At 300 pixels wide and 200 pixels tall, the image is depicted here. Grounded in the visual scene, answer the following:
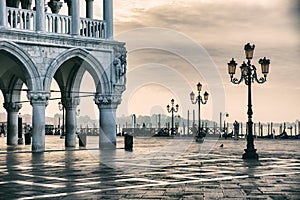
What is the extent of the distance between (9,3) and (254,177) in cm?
1959

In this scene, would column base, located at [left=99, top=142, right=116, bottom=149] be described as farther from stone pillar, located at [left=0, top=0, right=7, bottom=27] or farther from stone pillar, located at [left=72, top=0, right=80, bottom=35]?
stone pillar, located at [left=0, top=0, right=7, bottom=27]

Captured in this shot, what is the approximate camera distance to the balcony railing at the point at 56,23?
2530cm

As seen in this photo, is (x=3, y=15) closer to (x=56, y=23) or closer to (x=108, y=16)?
(x=56, y=23)

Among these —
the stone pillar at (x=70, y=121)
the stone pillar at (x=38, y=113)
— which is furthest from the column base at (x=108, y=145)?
the stone pillar at (x=38, y=113)

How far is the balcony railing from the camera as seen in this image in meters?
25.3

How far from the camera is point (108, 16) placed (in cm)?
2819

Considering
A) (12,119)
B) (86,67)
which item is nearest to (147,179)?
(86,67)

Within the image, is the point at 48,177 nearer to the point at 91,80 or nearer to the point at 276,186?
the point at 276,186

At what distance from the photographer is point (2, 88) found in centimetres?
3275

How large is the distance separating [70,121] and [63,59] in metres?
5.64

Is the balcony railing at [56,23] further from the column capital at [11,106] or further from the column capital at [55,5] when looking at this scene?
the column capital at [11,106]

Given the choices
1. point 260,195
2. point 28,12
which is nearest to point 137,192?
point 260,195

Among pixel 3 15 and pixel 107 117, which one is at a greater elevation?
pixel 3 15

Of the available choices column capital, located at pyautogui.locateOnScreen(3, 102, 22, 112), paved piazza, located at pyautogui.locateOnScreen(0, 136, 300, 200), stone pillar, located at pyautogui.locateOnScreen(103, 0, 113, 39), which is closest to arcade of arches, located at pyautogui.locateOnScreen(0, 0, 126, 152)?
stone pillar, located at pyautogui.locateOnScreen(103, 0, 113, 39)
